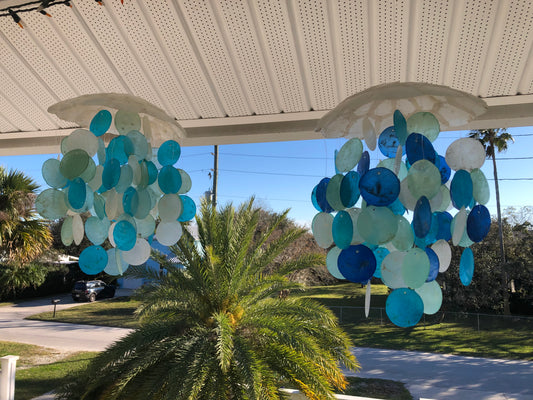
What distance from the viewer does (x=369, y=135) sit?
1689mm

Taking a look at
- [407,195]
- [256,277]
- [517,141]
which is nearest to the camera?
[407,195]

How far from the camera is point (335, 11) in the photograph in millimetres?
1998

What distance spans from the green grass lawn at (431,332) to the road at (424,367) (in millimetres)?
564

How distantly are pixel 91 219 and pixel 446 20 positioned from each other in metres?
1.78

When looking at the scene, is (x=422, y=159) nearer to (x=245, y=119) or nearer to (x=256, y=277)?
(x=245, y=119)

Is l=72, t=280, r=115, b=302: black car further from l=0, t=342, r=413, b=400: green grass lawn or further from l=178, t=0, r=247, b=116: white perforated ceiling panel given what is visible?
l=178, t=0, r=247, b=116: white perforated ceiling panel

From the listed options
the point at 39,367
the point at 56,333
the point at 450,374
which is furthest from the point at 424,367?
the point at 56,333

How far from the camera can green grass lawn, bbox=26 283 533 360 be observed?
9.42 m

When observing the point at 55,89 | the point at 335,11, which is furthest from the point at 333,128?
the point at 55,89

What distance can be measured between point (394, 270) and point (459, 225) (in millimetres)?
314

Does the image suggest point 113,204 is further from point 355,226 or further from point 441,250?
point 441,250

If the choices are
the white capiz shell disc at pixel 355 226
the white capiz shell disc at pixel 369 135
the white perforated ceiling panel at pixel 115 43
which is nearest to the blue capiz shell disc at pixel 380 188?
the white capiz shell disc at pixel 355 226

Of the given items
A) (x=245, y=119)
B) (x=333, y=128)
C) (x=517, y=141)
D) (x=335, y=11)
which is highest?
(x=517, y=141)

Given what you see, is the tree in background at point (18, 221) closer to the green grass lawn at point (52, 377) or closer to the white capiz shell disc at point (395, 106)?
the green grass lawn at point (52, 377)
